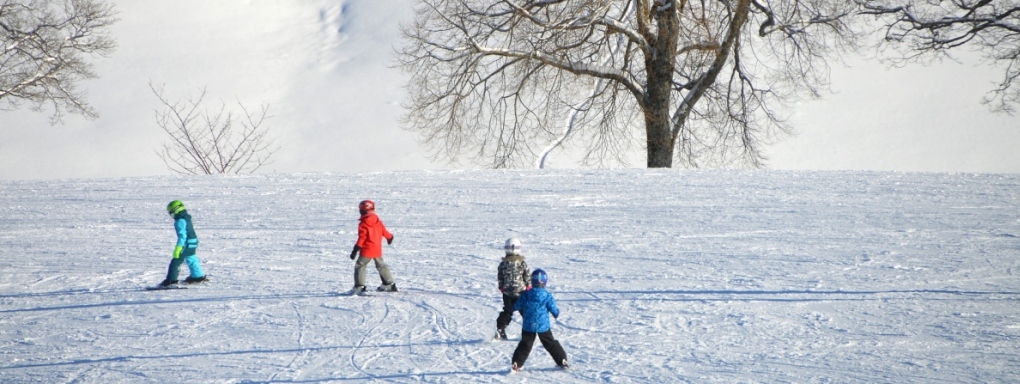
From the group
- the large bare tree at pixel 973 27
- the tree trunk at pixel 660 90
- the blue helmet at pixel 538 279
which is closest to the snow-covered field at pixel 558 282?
the blue helmet at pixel 538 279

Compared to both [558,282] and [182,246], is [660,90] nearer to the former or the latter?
[558,282]

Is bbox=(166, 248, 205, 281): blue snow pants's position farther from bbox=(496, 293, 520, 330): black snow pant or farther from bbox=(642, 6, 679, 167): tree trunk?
bbox=(642, 6, 679, 167): tree trunk

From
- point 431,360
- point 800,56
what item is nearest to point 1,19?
point 800,56

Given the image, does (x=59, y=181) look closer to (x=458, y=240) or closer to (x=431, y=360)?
(x=458, y=240)

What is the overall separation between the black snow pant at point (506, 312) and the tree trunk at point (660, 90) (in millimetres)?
14902

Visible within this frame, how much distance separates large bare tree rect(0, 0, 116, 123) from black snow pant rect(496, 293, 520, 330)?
2597 cm

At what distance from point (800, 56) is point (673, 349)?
16.5m

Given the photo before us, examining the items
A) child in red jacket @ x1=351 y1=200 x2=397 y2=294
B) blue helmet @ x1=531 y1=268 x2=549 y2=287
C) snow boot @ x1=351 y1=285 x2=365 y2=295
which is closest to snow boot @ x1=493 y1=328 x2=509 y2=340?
blue helmet @ x1=531 y1=268 x2=549 y2=287

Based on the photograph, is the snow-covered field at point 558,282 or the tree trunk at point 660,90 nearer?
the snow-covered field at point 558,282

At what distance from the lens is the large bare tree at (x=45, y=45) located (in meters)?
28.0

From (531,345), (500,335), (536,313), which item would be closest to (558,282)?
(500,335)

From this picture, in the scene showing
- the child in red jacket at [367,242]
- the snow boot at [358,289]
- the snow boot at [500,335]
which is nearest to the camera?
the snow boot at [500,335]

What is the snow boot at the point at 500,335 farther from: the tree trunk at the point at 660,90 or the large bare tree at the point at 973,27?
the large bare tree at the point at 973,27

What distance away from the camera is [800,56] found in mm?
21719
